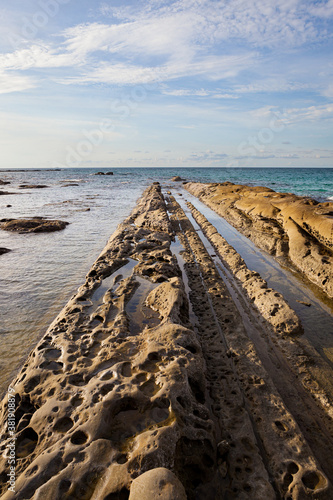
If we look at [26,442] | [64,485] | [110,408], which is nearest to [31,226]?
[26,442]

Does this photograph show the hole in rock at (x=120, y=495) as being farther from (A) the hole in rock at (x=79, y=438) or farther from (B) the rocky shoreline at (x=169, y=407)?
(A) the hole in rock at (x=79, y=438)

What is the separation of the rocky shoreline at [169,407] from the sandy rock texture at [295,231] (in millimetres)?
2888

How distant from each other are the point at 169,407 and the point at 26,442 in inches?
54.9

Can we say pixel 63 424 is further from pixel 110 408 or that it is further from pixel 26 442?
pixel 110 408

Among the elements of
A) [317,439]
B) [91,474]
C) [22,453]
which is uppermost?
[91,474]

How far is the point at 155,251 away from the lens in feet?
24.5

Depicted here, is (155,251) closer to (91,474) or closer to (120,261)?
(120,261)

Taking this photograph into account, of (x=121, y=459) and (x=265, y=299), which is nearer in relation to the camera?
(x=121, y=459)

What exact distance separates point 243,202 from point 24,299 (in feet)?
42.2

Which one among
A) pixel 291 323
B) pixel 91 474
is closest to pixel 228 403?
pixel 91 474

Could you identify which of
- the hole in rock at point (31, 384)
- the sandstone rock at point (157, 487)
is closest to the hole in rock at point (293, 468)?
the sandstone rock at point (157, 487)

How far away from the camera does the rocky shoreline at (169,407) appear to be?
215 cm

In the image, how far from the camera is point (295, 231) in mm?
9289

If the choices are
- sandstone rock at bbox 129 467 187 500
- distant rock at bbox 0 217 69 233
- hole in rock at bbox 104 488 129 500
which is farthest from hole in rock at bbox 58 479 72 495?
distant rock at bbox 0 217 69 233
